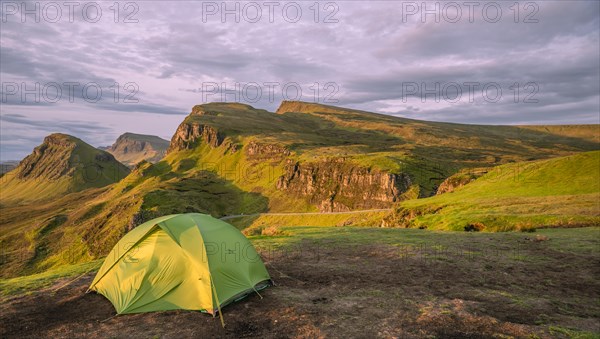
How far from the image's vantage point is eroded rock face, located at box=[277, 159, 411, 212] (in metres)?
128

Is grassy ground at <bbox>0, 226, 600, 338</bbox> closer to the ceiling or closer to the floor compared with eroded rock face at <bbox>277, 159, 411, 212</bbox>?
closer to the ceiling

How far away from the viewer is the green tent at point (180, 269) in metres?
13.1

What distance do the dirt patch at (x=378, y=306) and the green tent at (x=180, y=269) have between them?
1.78 ft

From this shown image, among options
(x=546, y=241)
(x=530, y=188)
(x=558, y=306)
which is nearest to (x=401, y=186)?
(x=530, y=188)

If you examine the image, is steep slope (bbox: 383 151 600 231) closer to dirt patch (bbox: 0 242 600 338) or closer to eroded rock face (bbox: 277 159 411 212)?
dirt patch (bbox: 0 242 600 338)

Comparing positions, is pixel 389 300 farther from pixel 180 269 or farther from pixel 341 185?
pixel 341 185

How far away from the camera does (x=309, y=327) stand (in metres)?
10.9

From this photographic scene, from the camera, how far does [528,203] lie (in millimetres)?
35594

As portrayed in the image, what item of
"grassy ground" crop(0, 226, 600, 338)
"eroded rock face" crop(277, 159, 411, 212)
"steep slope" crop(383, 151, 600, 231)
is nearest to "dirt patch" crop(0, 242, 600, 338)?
"grassy ground" crop(0, 226, 600, 338)

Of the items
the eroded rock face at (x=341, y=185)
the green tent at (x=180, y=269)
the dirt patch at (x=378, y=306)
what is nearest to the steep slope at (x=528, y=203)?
the dirt patch at (x=378, y=306)

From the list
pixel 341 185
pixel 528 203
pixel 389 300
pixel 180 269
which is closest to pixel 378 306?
pixel 389 300

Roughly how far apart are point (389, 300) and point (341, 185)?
436ft

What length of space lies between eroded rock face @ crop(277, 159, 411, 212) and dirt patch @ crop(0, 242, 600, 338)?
350 ft

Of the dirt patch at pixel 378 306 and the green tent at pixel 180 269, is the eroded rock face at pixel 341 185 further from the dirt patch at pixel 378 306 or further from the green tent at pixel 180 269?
the green tent at pixel 180 269
